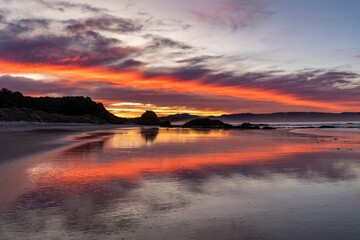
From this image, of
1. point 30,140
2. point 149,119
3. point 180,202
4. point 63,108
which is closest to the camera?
point 180,202

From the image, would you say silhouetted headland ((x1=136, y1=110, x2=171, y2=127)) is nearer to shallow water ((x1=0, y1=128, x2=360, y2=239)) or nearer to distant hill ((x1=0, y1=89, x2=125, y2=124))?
distant hill ((x1=0, y1=89, x2=125, y2=124))

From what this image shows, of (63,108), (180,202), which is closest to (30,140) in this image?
(180,202)

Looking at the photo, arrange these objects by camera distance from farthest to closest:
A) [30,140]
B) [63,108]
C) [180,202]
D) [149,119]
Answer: [149,119] → [63,108] → [30,140] → [180,202]

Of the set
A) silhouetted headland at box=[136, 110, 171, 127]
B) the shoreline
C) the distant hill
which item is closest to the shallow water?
the shoreline

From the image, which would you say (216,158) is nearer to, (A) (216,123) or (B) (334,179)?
(B) (334,179)

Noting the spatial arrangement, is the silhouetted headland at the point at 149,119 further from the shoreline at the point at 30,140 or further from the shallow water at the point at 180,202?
the shallow water at the point at 180,202

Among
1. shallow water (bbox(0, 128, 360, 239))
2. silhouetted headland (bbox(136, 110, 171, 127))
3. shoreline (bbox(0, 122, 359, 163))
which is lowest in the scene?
shallow water (bbox(0, 128, 360, 239))

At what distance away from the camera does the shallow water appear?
263 inches

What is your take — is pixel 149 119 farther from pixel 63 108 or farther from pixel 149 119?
pixel 63 108

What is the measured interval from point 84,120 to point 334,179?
96.6 m

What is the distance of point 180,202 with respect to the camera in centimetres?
895

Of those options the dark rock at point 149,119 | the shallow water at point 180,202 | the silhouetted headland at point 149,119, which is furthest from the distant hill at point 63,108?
the shallow water at point 180,202

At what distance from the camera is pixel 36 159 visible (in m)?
17.0

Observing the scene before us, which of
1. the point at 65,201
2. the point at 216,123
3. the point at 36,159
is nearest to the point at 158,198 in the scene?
the point at 65,201
